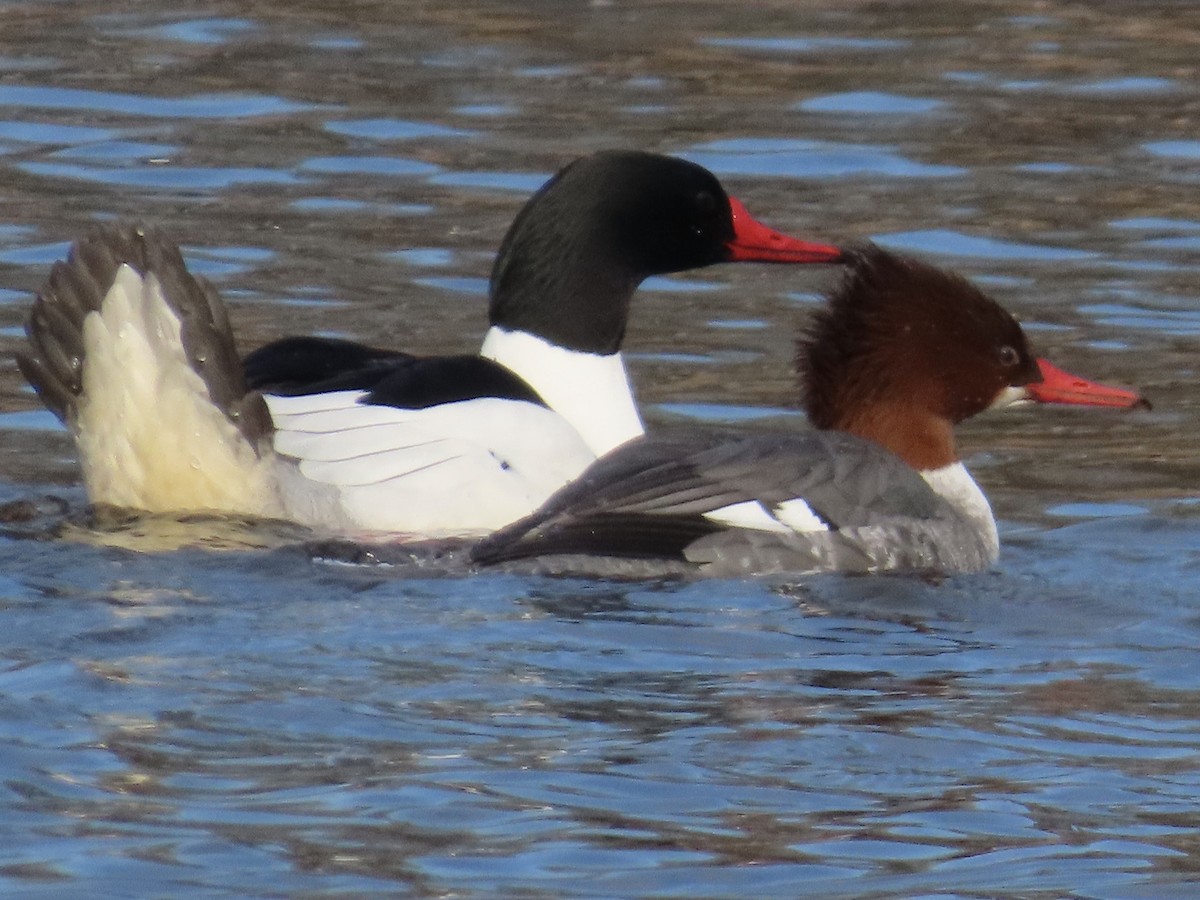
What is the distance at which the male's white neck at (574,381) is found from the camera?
768 centimetres

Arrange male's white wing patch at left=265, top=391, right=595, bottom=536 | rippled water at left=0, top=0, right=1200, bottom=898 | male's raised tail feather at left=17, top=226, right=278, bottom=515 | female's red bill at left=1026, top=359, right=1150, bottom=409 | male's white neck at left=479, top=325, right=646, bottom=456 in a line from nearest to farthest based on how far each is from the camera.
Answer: rippled water at left=0, top=0, right=1200, bottom=898, male's raised tail feather at left=17, top=226, right=278, bottom=515, male's white wing patch at left=265, top=391, right=595, bottom=536, male's white neck at left=479, top=325, right=646, bottom=456, female's red bill at left=1026, top=359, right=1150, bottom=409

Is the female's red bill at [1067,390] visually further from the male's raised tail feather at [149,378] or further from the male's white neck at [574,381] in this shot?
the male's raised tail feather at [149,378]

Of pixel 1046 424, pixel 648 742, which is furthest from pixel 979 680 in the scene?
pixel 1046 424

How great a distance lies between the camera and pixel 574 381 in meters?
7.69

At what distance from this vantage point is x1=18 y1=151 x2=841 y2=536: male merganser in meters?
6.79

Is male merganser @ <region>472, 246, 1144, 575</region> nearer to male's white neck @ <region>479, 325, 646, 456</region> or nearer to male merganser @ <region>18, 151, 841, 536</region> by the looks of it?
male merganser @ <region>18, 151, 841, 536</region>

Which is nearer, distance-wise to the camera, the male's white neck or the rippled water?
the rippled water

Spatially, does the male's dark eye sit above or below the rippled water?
above

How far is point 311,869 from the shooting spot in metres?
4.63

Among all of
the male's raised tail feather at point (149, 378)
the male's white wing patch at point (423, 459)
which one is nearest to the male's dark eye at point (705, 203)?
the male's white wing patch at point (423, 459)

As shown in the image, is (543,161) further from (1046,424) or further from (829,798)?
(829,798)

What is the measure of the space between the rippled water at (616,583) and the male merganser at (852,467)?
0.15m

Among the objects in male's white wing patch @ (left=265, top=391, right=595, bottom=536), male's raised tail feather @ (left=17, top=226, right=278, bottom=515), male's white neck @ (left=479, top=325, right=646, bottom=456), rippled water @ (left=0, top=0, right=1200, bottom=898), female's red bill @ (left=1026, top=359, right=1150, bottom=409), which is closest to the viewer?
rippled water @ (left=0, top=0, right=1200, bottom=898)

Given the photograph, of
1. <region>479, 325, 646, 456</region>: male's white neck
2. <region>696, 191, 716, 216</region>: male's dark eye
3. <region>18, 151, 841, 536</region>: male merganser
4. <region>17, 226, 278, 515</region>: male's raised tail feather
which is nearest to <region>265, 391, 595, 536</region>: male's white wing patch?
<region>18, 151, 841, 536</region>: male merganser
